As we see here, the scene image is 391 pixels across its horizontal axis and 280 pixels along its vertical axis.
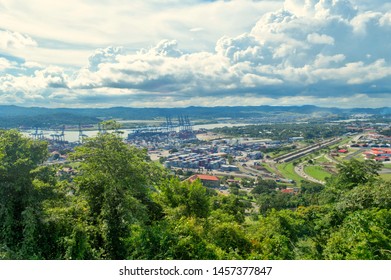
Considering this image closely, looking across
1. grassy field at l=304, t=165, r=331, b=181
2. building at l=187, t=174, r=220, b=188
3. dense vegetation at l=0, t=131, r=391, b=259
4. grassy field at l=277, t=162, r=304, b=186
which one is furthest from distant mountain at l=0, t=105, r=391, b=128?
dense vegetation at l=0, t=131, r=391, b=259

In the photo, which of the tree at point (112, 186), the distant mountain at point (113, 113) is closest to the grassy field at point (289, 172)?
the tree at point (112, 186)

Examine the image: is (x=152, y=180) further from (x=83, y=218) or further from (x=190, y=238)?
(x=190, y=238)

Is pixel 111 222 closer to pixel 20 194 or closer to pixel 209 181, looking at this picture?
pixel 20 194

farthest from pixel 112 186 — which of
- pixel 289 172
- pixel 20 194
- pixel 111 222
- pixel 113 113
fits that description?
pixel 113 113

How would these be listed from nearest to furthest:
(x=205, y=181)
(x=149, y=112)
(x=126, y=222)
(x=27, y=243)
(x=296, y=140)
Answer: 1. (x=27, y=243)
2. (x=126, y=222)
3. (x=205, y=181)
4. (x=296, y=140)
5. (x=149, y=112)

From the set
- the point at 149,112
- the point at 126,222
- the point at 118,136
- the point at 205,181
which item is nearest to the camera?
the point at 126,222

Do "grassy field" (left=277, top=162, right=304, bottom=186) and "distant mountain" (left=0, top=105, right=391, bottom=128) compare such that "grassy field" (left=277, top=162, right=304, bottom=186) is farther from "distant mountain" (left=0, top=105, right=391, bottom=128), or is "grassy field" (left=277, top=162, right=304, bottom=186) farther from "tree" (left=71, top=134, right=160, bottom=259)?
"distant mountain" (left=0, top=105, right=391, bottom=128)
